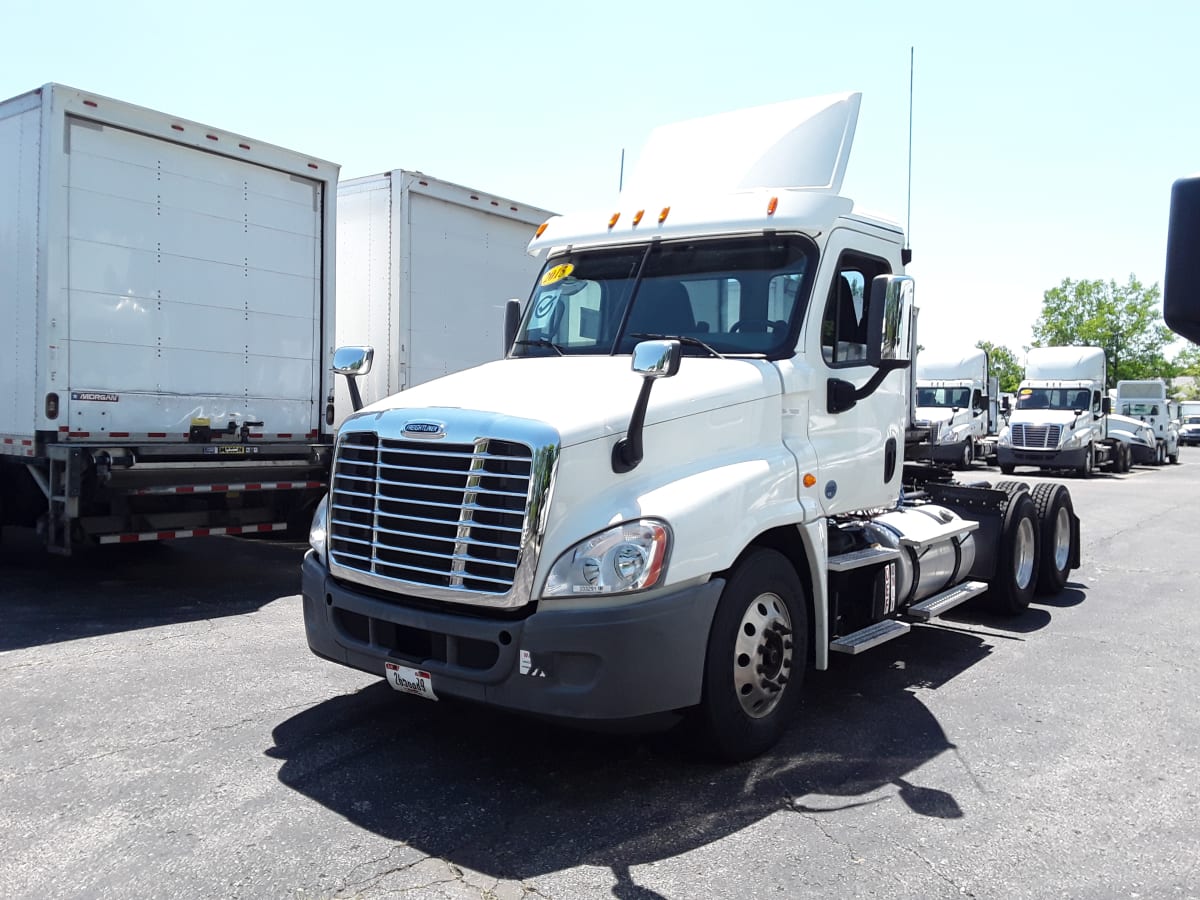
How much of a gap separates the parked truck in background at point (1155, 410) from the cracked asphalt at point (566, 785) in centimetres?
3419

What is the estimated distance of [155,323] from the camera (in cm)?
860

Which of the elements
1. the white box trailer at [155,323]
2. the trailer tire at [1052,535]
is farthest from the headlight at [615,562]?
the trailer tire at [1052,535]

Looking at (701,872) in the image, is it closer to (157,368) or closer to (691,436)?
(691,436)

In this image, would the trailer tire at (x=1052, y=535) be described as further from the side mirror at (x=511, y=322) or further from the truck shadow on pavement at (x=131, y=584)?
the truck shadow on pavement at (x=131, y=584)

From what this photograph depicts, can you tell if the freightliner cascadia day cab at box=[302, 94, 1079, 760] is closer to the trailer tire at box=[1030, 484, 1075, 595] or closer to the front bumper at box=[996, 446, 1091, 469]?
the trailer tire at box=[1030, 484, 1075, 595]

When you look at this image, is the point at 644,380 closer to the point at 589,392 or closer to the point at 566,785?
the point at 589,392

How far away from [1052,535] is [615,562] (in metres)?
6.19

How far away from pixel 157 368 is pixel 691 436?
585 centimetres

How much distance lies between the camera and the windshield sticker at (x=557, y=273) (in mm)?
6059

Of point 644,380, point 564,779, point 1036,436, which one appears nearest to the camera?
point 644,380

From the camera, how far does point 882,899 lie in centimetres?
355

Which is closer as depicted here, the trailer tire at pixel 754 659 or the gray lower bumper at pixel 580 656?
the gray lower bumper at pixel 580 656

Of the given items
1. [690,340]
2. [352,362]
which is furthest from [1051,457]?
[352,362]

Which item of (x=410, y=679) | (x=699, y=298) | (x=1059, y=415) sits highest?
(x=699, y=298)
